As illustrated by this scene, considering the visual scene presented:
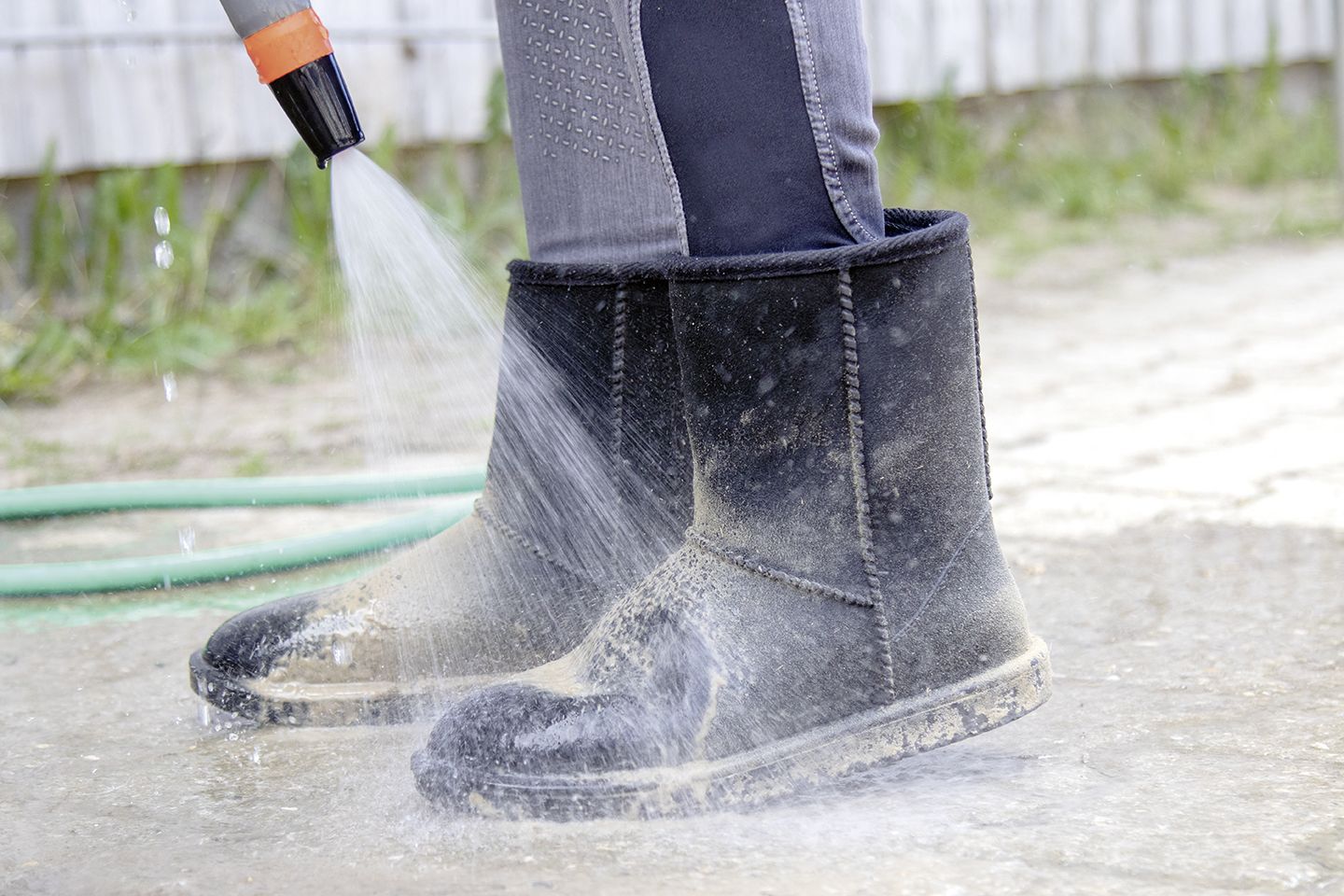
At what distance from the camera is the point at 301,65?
3.65 ft

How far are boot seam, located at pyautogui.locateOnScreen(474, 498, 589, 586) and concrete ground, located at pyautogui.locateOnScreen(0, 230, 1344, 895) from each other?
189mm

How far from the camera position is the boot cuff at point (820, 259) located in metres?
1.06

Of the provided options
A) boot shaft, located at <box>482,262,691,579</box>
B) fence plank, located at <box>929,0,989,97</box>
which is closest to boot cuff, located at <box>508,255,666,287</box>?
boot shaft, located at <box>482,262,691,579</box>

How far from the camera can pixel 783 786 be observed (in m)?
1.09

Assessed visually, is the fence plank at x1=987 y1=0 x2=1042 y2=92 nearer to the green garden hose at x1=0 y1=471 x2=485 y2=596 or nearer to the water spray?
the green garden hose at x1=0 y1=471 x2=485 y2=596

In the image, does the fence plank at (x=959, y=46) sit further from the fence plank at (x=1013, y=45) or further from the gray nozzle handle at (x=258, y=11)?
the gray nozzle handle at (x=258, y=11)

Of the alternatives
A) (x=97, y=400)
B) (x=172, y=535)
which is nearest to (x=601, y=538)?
(x=172, y=535)

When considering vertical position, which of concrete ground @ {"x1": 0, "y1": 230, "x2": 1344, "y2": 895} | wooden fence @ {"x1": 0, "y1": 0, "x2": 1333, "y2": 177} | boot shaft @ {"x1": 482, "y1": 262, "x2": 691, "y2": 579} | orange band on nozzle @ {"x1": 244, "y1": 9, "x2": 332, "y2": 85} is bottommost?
concrete ground @ {"x1": 0, "y1": 230, "x2": 1344, "y2": 895}

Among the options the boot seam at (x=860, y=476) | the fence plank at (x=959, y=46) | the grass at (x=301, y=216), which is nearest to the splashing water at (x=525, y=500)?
the boot seam at (x=860, y=476)

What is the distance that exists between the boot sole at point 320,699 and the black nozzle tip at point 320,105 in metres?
0.44

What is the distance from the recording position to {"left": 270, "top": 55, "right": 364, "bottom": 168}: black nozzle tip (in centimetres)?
112

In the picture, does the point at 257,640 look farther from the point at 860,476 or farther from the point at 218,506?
the point at 218,506

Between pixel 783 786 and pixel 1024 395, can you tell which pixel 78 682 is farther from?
pixel 1024 395

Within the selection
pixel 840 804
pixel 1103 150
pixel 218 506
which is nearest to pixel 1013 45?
pixel 1103 150
